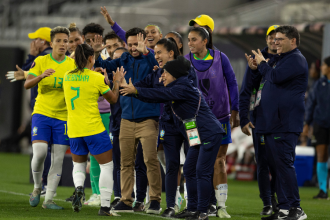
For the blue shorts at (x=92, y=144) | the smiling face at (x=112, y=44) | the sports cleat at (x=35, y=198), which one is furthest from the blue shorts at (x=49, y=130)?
the smiling face at (x=112, y=44)

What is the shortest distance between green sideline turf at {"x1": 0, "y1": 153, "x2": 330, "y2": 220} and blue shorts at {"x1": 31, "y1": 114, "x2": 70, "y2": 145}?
32.1 inches

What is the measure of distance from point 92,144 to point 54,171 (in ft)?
2.66

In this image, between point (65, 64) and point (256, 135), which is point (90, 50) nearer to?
point (65, 64)

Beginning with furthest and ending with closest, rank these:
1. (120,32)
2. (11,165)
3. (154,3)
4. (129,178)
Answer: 1. (154,3)
2. (11,165)
3. (120,32)
4. (129,178)

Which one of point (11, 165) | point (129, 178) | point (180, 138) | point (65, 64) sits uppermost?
point (65, 64)

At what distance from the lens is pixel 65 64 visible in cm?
620

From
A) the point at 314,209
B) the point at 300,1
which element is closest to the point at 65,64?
the point at 314,209

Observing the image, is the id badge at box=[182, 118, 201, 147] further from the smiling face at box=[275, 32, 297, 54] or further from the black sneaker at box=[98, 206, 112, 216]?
the smiling face at box=[275, 32, 297, 54]

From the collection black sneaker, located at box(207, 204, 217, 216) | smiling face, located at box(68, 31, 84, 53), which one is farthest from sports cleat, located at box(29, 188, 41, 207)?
smiling face, located at box(68, 31, 84, 53)

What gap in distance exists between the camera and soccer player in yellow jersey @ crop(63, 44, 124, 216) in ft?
18.0

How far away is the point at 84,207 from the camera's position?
6.41 metres

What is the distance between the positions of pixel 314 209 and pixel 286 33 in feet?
8.89

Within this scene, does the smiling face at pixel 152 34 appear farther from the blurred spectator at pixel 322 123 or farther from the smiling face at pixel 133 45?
the blurred spectator at pixel 322 123

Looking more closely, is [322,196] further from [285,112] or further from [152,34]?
[152,34]
